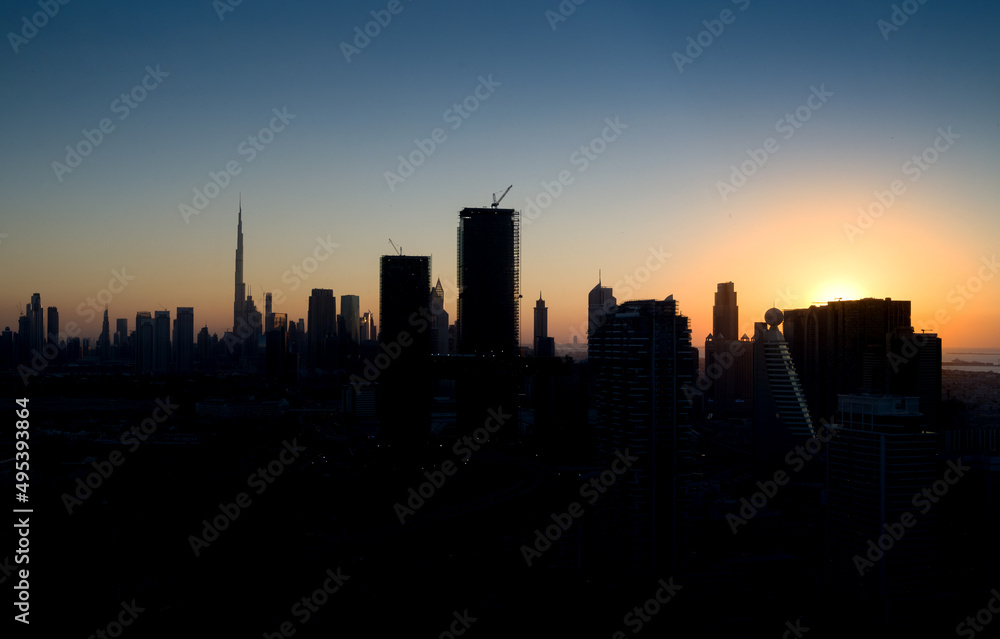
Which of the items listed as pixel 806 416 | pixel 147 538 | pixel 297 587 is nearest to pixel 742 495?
pixel 806 416

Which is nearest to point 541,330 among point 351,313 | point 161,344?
point 351,313

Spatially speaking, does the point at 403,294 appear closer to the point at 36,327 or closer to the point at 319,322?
the point at 36,327

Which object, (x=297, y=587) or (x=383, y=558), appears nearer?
(x=297, y=587)

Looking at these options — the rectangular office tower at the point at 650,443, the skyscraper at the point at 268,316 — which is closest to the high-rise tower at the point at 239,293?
the skyscraper at the point at 268,316

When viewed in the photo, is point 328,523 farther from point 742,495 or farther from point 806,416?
point 806,416

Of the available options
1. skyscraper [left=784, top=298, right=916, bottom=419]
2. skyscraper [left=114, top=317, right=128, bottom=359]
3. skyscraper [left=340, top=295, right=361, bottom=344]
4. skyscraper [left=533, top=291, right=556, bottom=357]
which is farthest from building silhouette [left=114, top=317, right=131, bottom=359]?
skyscraper [left=784, top=298, right=916, bottom=419]
